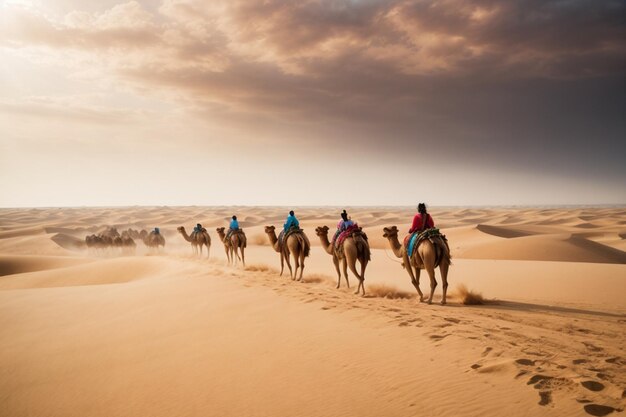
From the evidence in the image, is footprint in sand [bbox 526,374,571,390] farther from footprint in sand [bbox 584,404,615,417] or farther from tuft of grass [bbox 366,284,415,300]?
tuft of grass [bbox 366,284,415,300]

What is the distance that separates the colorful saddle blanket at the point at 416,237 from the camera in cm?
888

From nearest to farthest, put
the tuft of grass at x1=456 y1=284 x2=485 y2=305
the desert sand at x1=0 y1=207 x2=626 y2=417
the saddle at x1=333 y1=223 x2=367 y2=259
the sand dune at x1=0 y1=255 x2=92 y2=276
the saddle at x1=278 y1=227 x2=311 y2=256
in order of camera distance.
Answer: the desert sand at x1=0 y1=207 x2=626 y2=417 → the tuft of grass at x1=456 y1=284 x2=485 y2=305 → the saddle at x1=333 y1=223 x2=367 y2=259 → the saddle at x1=278 y1=227 x2=311 y2=256 → the sand dune at x1=0 y1=255 x2=92 y2=276

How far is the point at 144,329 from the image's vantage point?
7164 millimetres

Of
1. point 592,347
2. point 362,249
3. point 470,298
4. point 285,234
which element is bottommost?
point 470,298

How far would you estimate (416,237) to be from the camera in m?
9.25

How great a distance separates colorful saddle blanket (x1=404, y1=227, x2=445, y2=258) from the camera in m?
8.88

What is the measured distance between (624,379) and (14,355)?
9.12 meters

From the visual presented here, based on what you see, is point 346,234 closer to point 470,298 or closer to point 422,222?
point 422,222

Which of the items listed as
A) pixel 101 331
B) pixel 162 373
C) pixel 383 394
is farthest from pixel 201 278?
pixel 383 394

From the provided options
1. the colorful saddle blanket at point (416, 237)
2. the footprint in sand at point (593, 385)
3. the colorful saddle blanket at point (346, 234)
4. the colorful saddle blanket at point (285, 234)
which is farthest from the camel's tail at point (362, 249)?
the footprint in sand at point (593, 385)

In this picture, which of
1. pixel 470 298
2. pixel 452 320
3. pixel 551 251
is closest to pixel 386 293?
pixel 470 298

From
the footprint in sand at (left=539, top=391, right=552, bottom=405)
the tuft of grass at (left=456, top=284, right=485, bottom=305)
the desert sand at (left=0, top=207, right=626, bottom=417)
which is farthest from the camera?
the tuft of grass at (left=456, top=284, right=485, bottom=305)

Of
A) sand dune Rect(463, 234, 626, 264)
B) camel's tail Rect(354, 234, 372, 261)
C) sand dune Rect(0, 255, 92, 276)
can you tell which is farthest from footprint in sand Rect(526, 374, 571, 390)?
sand dune Rect(0, 255, 92, 276)

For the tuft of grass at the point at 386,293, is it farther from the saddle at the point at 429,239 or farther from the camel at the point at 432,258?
the saddle at the point at 429,239
